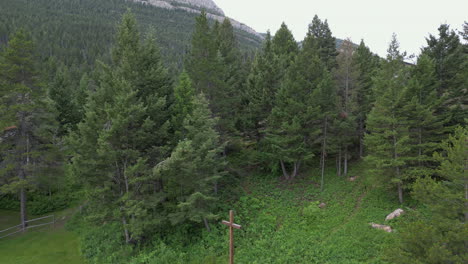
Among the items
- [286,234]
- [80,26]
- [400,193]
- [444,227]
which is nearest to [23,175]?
[286,234]

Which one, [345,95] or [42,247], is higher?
[345,95]

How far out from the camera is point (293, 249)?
55.1ft

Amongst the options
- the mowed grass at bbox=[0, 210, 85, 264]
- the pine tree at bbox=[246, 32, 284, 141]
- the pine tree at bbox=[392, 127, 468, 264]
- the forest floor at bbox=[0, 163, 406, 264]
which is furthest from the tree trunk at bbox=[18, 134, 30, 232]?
the pine tree at bbox=[392, 127, 468, 264]

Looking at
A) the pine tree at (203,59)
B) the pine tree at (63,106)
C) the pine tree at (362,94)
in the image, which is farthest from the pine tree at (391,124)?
the pine tree at (63,106)

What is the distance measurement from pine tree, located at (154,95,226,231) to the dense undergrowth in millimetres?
2034

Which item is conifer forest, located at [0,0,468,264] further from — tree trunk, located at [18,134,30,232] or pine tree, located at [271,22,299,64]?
pine tree, located at [271,22,299,64]

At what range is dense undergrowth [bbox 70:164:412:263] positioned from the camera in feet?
53.6

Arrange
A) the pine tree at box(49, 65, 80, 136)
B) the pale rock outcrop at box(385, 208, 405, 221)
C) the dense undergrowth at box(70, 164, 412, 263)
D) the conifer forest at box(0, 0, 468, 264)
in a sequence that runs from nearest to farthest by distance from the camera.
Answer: the dense undergrowth at box(70, 164, 412, 263) < the conifer forest at box(0, 0, 468, 264) < the pale rock outcrop at box(385, 208, 405, 221) < the pine tree at box(49, 65, 80, 136)

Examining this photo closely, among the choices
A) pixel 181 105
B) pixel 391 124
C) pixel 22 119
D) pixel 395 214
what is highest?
pixel 181 105

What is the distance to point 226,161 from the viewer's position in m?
23.4

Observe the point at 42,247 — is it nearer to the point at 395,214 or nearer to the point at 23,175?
the point at 23,175

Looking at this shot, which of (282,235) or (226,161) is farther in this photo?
(226,161)

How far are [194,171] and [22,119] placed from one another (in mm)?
16471

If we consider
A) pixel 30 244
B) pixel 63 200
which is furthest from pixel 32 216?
pixel 30 244
